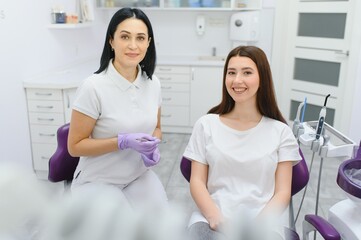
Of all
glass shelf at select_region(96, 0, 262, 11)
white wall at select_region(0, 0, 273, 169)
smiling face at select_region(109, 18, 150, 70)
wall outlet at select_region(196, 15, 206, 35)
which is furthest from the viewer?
wall outlet at select_region(196, 15, 206, 35)

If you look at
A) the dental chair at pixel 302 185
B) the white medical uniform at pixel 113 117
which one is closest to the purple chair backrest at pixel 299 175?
the dental chair at pixel 302 185

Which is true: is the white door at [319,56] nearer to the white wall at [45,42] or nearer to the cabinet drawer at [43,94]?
the white wall at [45,42]

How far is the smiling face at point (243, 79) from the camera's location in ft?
4.54

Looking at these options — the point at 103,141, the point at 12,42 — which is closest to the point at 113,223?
the point at 103,141

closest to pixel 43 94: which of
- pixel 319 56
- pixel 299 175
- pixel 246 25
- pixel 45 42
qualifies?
pixel 45 42

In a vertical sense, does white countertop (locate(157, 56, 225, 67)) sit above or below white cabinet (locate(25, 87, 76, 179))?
above

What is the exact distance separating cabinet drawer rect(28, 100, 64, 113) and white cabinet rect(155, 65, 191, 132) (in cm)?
156

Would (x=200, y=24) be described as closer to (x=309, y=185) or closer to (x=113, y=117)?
(x=309, y=185)

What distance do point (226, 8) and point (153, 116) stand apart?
2866 mm

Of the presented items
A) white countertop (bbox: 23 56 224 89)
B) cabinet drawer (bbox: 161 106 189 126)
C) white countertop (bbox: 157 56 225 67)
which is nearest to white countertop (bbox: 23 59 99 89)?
white countertop (bbox: 23 56 224 89)

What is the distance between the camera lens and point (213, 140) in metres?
1.44

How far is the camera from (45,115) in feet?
8.93

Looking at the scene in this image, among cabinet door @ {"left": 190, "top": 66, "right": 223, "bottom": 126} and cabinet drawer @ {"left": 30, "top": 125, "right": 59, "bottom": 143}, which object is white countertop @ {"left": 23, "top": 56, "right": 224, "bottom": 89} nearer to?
cabinet door @ {"left": 190, "top": 66, "right": 223, "bottom": 126}

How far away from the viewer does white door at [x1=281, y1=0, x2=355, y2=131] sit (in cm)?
356
